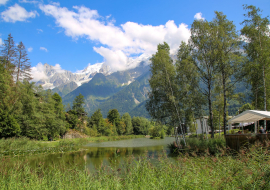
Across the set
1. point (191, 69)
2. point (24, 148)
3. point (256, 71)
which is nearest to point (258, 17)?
point (256, 71)

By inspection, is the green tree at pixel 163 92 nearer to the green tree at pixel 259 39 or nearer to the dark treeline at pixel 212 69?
the dark treeline at pixel 212 69

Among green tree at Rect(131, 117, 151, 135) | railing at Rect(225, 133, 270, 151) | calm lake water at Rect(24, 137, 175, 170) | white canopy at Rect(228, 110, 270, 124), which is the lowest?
green tree at Rect(131, 117, 151, 135)

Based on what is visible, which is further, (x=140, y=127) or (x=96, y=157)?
(x=140, y=127)

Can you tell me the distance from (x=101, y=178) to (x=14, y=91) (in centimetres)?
2941

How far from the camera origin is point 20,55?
107 feet

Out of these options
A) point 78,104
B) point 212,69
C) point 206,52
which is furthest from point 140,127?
point 206,52

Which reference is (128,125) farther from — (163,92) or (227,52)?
(227,52)

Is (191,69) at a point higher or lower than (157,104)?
higher

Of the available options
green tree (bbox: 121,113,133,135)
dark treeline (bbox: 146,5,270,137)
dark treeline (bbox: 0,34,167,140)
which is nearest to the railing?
dark treeline (bbox: 146,5,270,137)

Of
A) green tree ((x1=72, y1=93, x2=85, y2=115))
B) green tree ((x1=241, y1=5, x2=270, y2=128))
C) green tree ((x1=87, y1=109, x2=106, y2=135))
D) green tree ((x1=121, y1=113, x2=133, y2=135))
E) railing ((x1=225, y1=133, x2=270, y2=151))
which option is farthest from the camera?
green tree ((x1=121, y1=113, x2=133, y2=135))

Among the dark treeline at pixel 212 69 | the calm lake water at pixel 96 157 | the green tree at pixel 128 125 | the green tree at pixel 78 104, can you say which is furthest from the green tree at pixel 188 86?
the green tree at pixel 128 125

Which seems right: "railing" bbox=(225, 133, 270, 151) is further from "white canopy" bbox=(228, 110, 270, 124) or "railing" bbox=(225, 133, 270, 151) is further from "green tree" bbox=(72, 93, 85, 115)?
"green tree" bbox=(72, 93, 85, 115)

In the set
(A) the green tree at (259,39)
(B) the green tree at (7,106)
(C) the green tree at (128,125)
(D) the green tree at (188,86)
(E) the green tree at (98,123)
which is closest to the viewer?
(A) the green tree at (259,39)

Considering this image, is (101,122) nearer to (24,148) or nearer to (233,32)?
(24,148)
